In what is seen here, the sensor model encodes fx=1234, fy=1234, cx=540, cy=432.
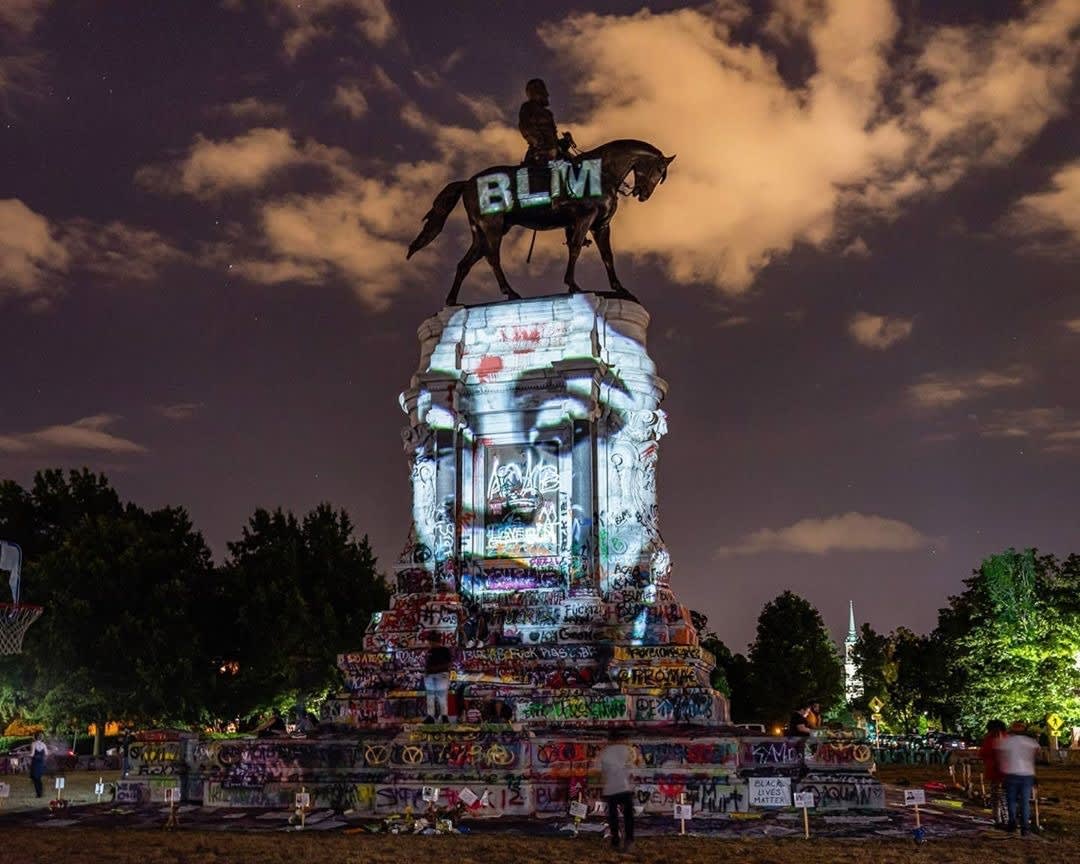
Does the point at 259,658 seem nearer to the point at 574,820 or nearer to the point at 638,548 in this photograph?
the point at 638,548

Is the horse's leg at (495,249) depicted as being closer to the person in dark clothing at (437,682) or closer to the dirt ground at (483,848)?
the person in dark clothing at (437,682)

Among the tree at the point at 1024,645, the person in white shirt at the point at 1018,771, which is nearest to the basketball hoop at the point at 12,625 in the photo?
the person in white shirt at the point at 1018,771

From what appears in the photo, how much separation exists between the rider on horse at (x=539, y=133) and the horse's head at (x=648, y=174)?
95.0 inches

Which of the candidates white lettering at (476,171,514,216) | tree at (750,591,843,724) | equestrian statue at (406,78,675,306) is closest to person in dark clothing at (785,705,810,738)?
equestrian statue at (406,78,675,306)

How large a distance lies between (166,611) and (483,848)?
40.6 metres

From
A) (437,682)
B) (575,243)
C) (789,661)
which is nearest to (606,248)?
(575,243)

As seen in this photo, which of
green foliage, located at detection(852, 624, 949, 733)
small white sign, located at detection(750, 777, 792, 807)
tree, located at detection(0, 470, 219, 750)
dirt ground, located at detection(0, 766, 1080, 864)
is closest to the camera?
dirt ground, located at detection(0, 766, 1080, 864)

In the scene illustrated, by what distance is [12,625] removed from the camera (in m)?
42.4

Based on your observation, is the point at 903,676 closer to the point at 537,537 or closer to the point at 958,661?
the point at 958,661

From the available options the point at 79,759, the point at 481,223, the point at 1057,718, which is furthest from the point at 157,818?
the point at 1057,718

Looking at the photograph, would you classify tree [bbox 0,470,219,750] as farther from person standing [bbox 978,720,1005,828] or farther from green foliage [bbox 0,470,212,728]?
person standing [bbox 978,720,1005,828]

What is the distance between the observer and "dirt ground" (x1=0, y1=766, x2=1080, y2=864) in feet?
62.1

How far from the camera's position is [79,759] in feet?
186

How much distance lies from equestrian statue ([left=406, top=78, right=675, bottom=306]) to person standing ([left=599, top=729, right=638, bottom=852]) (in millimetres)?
21651
